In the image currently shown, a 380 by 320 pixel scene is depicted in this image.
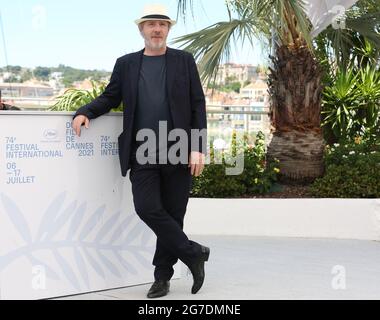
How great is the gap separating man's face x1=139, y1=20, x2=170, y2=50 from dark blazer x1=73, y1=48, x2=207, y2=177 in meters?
0.11

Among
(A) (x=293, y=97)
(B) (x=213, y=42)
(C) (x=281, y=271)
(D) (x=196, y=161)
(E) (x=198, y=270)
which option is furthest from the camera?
(A) (x=293, y=97)

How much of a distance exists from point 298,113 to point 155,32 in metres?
4.37

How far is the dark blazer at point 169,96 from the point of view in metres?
5.41

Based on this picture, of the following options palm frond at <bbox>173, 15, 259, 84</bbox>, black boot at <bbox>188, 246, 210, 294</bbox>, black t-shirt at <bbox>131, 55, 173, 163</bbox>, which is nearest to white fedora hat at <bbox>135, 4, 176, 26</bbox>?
black t-shirt at <bbox>131, 55, 173, 163</bbox>

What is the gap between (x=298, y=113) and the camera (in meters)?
9.55

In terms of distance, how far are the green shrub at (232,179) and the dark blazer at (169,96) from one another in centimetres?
353

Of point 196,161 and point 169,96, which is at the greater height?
point 169,96

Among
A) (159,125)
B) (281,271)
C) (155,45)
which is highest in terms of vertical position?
(155,45)

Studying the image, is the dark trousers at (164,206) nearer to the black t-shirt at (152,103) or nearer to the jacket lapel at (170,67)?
the black t-shirt at (152,103)

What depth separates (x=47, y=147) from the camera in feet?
17.2

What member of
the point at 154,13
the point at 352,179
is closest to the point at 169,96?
the point at 154,13

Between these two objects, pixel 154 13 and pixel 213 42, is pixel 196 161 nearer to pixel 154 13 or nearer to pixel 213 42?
pixel 154 13

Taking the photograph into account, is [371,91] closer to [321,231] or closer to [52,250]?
[321,231]

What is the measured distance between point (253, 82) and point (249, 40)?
2833mm
